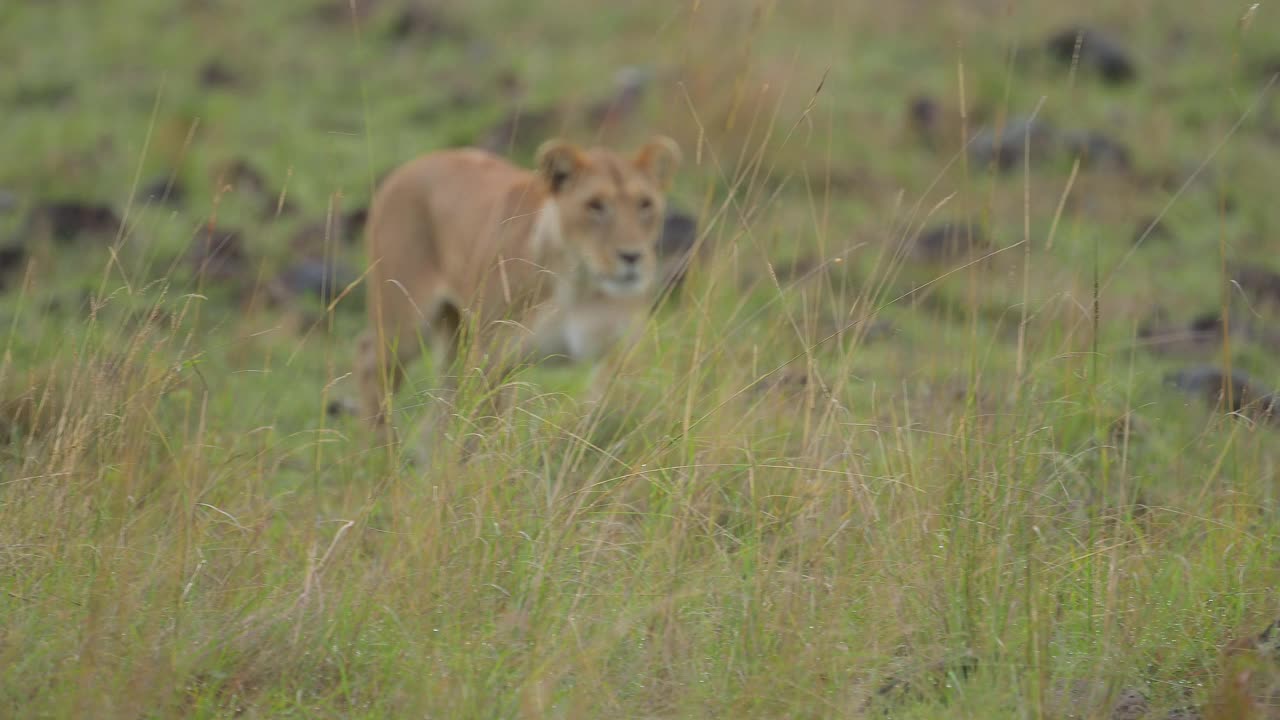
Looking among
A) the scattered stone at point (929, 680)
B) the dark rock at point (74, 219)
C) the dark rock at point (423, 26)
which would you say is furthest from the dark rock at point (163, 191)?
the scattered stone at point (929, 680)

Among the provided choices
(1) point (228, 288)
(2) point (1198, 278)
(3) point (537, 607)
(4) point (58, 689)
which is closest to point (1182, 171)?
(2) point (1198, 278)

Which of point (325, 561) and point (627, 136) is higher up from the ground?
point (325, 561)

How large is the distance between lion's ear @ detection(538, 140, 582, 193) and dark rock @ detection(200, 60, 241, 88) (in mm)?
5059

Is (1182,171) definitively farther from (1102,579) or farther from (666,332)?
(1102,579)

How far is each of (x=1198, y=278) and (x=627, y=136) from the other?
3206mm

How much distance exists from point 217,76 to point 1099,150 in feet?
18.4

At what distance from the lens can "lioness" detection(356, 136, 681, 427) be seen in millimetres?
5348

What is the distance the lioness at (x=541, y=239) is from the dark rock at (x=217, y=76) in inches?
179

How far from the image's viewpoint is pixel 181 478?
307 centimetres

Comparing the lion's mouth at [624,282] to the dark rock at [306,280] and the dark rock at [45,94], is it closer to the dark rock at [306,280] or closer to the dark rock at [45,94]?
the dark rock at [306,280]

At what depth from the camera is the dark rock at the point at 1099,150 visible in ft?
26.4

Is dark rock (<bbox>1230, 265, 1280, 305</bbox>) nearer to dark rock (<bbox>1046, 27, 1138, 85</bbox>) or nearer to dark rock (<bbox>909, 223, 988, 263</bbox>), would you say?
dark rock (<bbox>909, 223, 988, 263</bbox>)

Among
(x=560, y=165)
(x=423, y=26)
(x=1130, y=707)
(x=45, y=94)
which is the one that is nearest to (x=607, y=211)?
(x=560, y=165)

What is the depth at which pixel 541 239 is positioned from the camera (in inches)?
218
